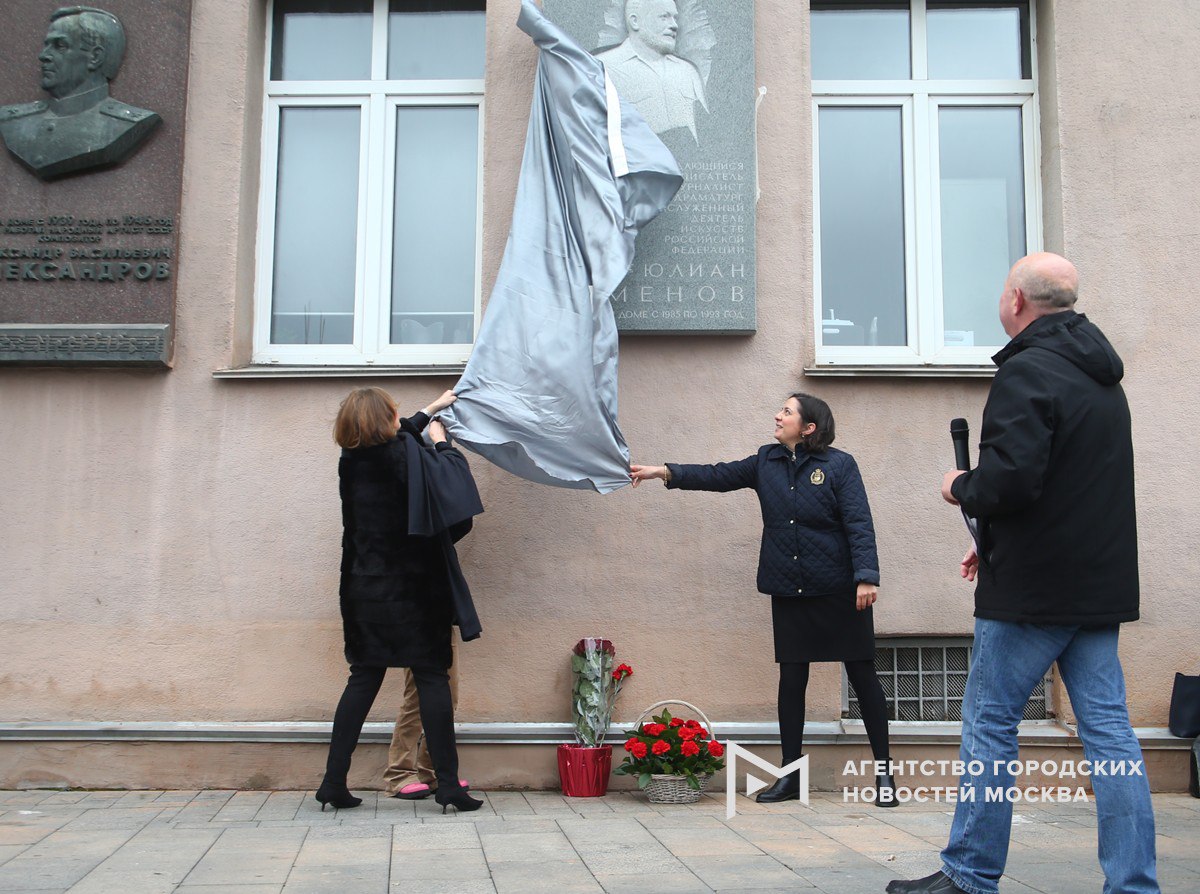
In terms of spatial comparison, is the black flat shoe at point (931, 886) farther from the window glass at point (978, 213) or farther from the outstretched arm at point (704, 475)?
the window glass at point (978, 213)

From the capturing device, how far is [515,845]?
14.6 feet

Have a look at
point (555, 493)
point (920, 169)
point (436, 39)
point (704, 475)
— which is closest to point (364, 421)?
point (555, 493)

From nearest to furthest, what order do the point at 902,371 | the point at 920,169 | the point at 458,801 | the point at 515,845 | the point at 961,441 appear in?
the point at 961,441 → the point at 515,845 → the point at 458,801 → the point at 902,371 → the point at 920,169

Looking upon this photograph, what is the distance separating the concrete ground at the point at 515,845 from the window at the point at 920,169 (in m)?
2.62

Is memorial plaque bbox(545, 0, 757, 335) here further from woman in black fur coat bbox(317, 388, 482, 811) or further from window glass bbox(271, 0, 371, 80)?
woman in black fur coat bbox(317, 388, 482, 811)

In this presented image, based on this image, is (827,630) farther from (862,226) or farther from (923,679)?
(862,226)

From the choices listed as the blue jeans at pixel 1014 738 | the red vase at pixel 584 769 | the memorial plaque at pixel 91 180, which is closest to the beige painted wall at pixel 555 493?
the memorial plaque at pixel 91 180

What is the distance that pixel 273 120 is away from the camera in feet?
21.6

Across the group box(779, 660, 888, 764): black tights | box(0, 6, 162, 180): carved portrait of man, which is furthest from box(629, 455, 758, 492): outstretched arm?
box(0, 6, 162, 180): carved portrait of man

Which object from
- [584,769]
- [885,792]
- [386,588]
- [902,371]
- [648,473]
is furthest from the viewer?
[902,371]

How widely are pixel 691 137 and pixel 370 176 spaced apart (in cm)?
182

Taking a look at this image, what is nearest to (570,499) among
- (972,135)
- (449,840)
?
(449,840)

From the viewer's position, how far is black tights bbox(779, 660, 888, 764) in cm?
534

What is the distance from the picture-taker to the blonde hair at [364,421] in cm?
511
